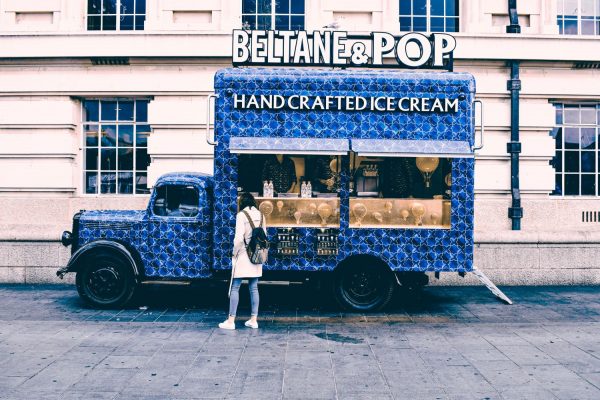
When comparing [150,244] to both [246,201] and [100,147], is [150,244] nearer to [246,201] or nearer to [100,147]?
[246,201]

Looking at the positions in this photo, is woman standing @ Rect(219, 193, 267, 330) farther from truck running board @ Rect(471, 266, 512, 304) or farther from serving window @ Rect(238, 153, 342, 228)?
truck running board @ Rect(471, 266, 512, 304)

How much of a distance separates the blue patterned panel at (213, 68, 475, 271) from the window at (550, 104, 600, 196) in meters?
5.02

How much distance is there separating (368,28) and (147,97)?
5209 mm

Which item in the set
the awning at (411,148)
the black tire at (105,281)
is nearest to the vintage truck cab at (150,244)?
the black tire at (105,281)

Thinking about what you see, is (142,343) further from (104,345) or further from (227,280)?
(227,280)

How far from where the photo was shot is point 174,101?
1305cm

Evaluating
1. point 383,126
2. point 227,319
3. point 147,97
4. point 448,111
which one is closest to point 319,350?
point 227,319

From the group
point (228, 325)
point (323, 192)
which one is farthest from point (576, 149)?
point (228, 325)

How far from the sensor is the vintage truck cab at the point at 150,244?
954 centimetres

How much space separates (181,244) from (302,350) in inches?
126

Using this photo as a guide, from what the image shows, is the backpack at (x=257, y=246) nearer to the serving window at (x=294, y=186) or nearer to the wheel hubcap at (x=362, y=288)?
the serving window at (x=294, y=186)

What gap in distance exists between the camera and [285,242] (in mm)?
9391

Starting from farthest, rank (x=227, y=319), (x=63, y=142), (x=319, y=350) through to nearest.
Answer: (x=63, y=142) < (x=227, y=319) < (x=319, y=350)

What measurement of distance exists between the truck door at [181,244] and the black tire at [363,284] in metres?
2.18
